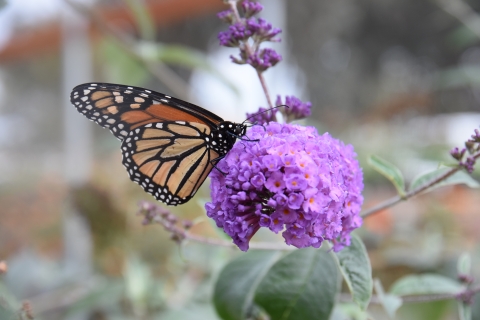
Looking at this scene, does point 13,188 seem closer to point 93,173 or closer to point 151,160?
point 93,173

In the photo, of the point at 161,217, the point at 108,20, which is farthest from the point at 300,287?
the point at 108,20

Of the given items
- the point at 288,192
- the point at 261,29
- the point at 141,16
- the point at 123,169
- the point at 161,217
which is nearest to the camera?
the point at 288,192

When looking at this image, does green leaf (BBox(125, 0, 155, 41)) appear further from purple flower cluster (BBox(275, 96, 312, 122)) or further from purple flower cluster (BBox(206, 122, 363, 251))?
purple flower cluster (BBox(206, 122, 363, 251))

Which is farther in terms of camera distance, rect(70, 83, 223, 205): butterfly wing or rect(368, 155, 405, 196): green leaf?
rect(70, 83, 223, 205): butterfly wing

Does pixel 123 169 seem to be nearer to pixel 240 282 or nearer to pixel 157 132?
pixel 157 132

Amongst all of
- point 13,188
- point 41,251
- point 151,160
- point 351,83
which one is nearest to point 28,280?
point 151,160

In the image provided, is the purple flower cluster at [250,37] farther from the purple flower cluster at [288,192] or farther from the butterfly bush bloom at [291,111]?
the purple flower cluster at [288,192]

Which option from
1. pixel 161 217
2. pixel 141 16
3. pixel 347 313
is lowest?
pixel 347 313

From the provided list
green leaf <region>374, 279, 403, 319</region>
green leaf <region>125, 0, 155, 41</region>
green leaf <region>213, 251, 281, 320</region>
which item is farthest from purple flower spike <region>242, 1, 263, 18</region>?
green leaf <region>125, 0, 155, 41</region>
